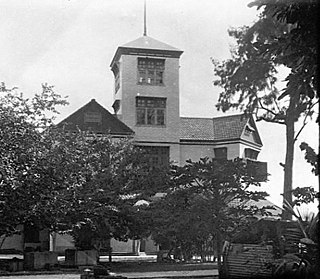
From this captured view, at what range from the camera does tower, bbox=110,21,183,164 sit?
12.3m

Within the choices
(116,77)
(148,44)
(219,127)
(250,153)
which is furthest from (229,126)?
(116,77)

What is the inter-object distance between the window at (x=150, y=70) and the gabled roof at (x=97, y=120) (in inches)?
40.2

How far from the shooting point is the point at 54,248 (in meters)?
12.4

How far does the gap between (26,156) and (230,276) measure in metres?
4.37

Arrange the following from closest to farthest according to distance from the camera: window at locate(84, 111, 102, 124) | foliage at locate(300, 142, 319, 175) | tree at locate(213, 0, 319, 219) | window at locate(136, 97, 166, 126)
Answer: tree at locate(213, 0, 319, 219) < foliage at locate(300, 142, 319, 175) < window at locate(136, 97, 166, 126) < window at locate(84, 111, 102, 124)

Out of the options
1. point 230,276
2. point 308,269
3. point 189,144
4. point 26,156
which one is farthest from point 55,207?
point 308,269

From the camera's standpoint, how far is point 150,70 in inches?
539

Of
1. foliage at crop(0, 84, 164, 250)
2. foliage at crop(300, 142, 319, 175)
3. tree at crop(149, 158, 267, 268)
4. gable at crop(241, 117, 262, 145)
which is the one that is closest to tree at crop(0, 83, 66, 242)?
foliage at crop(0, 84, 164, 250)

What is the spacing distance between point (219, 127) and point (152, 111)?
2312mm

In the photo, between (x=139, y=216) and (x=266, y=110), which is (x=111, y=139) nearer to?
(x=139, y=216)

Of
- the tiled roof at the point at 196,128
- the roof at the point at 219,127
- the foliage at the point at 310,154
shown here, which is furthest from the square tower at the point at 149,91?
the foliage at the point at 310,154

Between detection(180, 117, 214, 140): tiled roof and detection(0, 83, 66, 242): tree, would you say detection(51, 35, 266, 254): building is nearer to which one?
detection(180, 117, 214, 140): tiled roof

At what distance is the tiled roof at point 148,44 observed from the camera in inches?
462

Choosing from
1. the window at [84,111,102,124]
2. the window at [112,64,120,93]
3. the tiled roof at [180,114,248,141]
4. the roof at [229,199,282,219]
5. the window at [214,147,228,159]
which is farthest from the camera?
the window at [84,111,102,124]
